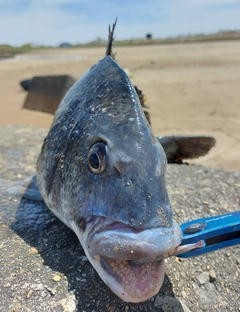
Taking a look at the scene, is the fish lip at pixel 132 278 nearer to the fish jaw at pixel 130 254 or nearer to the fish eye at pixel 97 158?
the fish jaw at pixel 130 254

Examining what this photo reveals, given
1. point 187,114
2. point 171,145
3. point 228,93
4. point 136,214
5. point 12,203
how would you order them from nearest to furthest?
point 136,214 → point 12,203 → point 171,145 → point 187,114 → point 228,93

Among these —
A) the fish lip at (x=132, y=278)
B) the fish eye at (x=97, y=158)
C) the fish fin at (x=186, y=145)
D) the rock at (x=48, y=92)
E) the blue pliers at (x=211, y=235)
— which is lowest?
the rock at (x=48, y=92)

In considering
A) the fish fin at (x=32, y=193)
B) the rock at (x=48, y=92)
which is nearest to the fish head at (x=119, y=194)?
the fish fin at (x=32, y=193)

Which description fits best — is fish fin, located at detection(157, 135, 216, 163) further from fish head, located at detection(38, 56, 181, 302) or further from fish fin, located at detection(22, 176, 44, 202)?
fish head, located at detection(38, 56, 181, 302)

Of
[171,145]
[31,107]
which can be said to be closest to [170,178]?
[171,145]

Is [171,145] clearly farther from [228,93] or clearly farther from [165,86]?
[165,86]

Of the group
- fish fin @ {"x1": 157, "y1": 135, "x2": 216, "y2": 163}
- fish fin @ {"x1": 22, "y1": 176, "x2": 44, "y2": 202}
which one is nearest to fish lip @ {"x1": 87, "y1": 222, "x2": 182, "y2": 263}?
fish fin @ {"x1": 22, "y1": 176, "x2": 44, "y2": 202}
